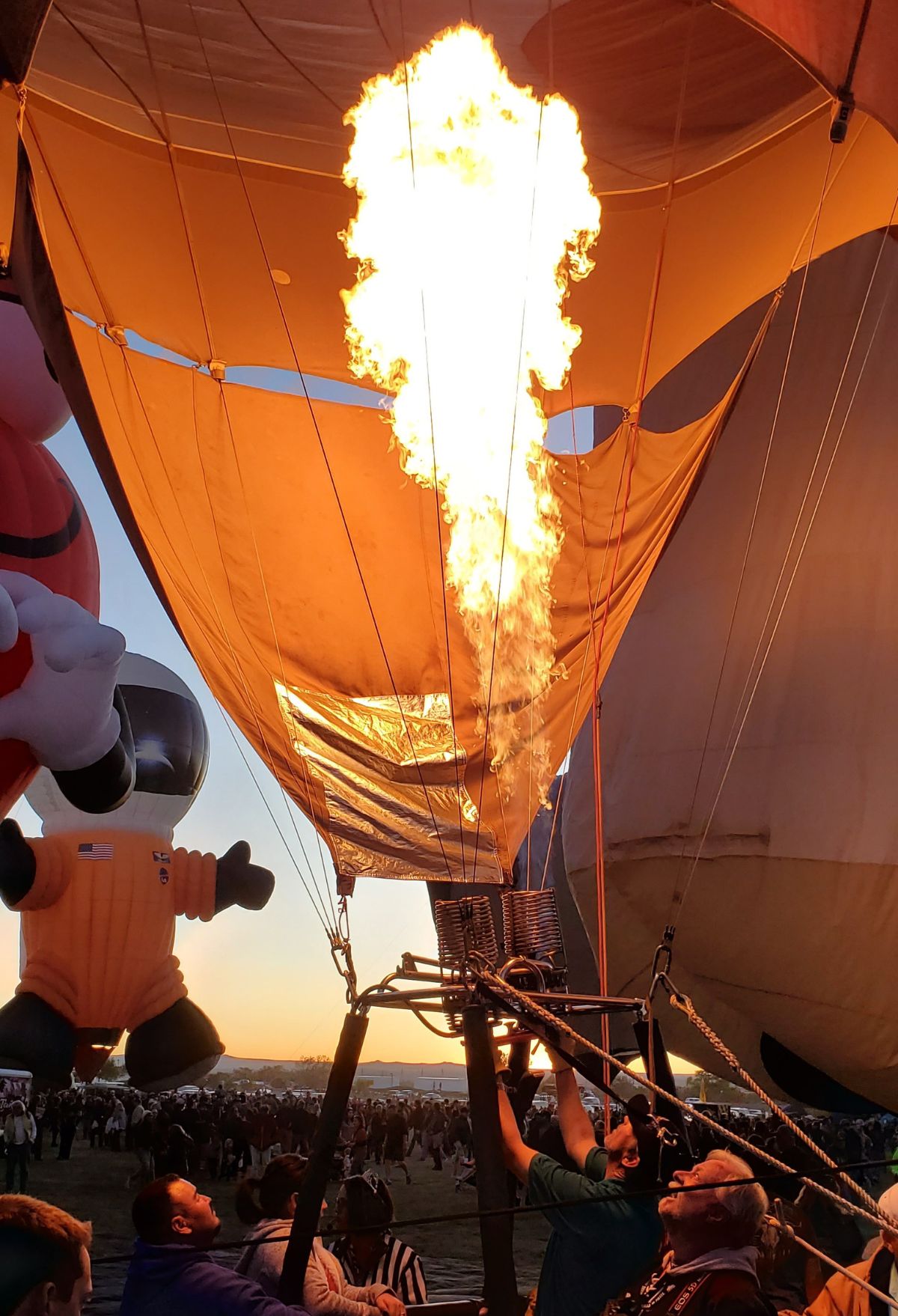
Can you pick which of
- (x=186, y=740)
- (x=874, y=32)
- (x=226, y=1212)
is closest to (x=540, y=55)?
(x=874, y=32)

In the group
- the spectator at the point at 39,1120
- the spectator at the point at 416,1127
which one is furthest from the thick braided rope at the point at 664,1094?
the spectator at the point at 416,1127

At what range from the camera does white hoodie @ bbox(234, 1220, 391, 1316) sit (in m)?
1.94

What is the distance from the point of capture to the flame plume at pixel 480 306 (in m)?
3.23

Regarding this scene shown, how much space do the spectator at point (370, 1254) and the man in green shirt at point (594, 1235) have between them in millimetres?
472

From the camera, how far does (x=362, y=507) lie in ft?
12.8

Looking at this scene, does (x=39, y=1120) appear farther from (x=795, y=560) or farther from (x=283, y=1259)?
(x=283, y=1259)

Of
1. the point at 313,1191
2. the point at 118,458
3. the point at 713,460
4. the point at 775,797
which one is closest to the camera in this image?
the point at 313,1191

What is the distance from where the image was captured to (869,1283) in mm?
1803

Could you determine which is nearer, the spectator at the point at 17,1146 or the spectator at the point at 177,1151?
the spectator at the point at 17,1146

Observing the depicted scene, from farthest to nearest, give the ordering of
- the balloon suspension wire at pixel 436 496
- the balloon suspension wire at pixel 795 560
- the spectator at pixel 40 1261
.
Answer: the balloon suspension wire at pixel 795 560 → the balloon suspension wire at pixel 436 496 → the spectator at pixel 40 1261

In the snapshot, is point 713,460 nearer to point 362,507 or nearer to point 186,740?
point 362,507

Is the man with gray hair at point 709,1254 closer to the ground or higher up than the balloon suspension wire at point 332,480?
closer to the ground

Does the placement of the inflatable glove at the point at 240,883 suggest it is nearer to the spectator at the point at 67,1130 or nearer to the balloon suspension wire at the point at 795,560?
the spectator at the point at 67,1130

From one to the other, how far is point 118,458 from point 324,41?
4.15ft
